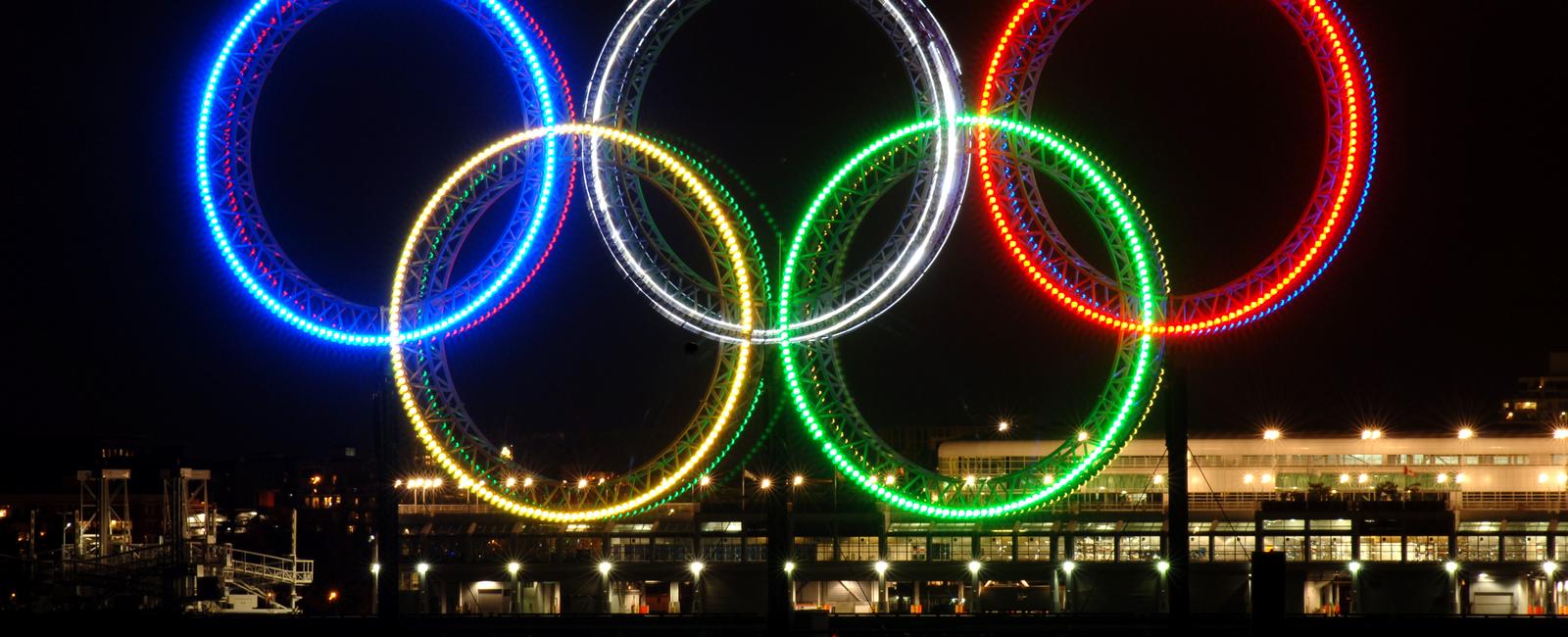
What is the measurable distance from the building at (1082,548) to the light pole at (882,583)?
0.20 ft

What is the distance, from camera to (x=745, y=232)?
3744 centimetres

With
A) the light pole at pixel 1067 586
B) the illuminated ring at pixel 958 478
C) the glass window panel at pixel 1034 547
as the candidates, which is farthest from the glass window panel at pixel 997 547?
the illuminated ring at pixel 958 478

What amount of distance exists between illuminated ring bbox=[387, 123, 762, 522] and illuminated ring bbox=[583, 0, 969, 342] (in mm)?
779

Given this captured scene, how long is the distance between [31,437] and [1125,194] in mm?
88435

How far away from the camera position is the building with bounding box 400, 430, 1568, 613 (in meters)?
48.3

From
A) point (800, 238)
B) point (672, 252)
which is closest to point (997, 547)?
point (672, 252)

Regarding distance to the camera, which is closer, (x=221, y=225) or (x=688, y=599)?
(x=221, y=225)

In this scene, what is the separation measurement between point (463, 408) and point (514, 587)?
445 inches

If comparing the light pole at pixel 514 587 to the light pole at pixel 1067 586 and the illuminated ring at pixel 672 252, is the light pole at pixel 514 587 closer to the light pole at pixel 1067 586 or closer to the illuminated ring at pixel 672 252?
the illuminated ring at pixel 672 252

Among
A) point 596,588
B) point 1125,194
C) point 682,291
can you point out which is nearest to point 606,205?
point 682,291

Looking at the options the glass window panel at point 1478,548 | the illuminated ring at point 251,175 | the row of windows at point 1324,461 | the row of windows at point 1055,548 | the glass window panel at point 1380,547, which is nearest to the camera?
the illuminated ring at point 251,175

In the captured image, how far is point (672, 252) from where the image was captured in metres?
38.4

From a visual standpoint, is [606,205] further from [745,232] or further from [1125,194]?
[1125,194]

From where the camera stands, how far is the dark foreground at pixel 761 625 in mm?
34500
